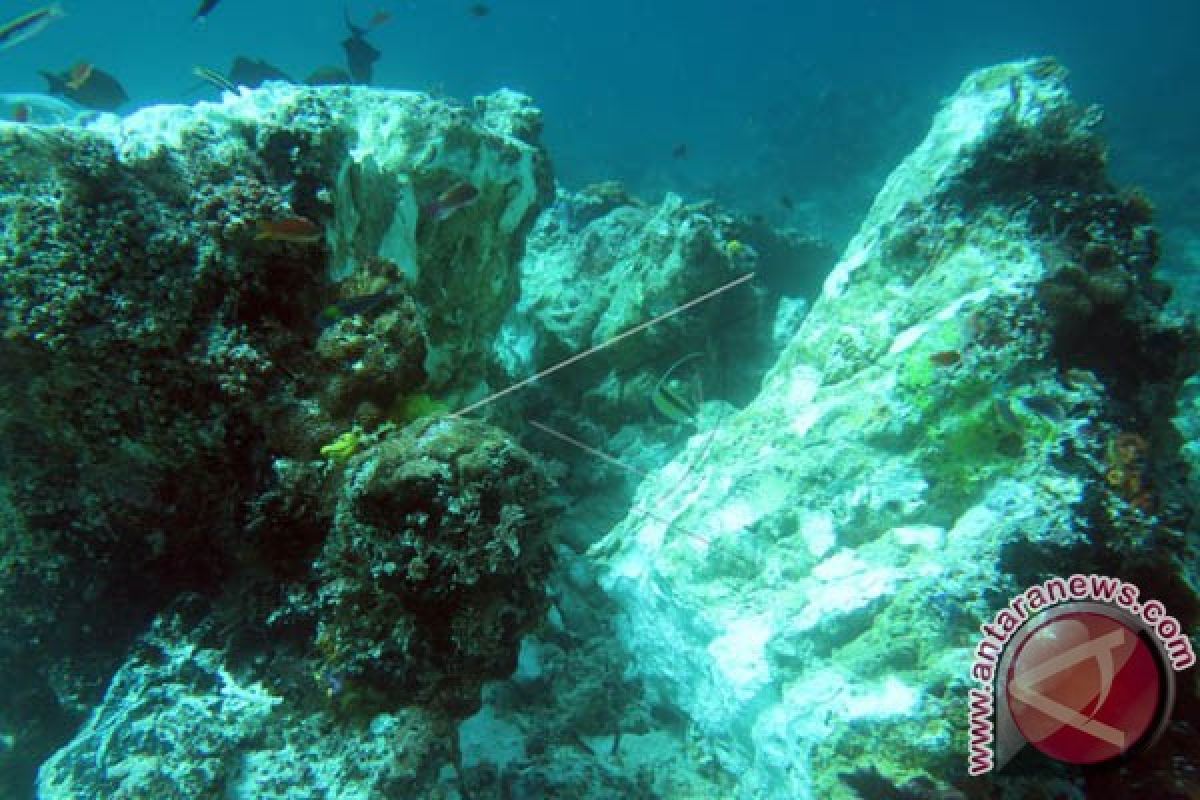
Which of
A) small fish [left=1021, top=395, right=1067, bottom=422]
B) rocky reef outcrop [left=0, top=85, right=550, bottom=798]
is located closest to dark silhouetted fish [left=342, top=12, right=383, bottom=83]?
rocky reef outcrop [left=0, top=85, right=550, bottom=798]

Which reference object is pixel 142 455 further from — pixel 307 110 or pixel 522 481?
pixel 307 110

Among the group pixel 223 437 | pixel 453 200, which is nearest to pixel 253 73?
pixel 453 200

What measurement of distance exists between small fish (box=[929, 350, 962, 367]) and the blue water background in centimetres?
917

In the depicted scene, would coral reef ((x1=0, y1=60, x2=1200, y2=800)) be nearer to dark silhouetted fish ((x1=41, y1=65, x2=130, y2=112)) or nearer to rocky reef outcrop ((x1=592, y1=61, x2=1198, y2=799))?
rocky reef outcrop ((x1=592, y1=61, x2=1198, y2=799))

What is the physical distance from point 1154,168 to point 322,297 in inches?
1065

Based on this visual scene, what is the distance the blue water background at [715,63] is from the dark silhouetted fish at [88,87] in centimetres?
102

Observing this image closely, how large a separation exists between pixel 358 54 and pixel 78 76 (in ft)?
9.76

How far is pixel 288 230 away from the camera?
2293 mm

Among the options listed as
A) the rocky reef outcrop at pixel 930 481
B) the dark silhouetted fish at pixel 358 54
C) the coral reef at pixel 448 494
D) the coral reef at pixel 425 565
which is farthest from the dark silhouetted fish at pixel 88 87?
the rocky reef outcrop at pixel 930 481

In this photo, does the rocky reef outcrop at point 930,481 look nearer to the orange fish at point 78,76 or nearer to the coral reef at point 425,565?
the coral reef at point 425,565

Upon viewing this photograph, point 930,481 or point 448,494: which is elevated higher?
point 930,481

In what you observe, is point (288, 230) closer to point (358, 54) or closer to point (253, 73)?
point (253, 73)

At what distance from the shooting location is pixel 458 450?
84.4 inches

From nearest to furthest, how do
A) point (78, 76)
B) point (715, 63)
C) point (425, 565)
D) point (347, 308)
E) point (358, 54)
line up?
point (425, 565) < point (347, 308) < point (78, 76) < point (358, 54) < point (715, 63)
